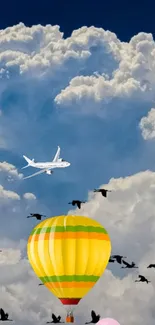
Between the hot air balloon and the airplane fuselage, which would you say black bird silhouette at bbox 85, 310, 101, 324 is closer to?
the hot air balloon

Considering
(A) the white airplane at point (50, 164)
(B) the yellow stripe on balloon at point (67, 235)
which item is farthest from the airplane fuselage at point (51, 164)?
(B) the yellow stripe on balloon at point (67, 235)

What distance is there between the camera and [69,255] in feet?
329

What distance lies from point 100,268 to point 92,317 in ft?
35.6

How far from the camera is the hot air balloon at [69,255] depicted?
329 ft

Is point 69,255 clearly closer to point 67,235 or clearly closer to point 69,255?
point 69,255

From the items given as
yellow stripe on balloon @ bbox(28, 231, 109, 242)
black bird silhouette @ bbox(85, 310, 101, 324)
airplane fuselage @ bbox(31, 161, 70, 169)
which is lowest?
black bird silhouette @ bbox(85, 310, 101, 324)

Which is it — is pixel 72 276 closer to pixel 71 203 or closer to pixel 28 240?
pixel 28 240

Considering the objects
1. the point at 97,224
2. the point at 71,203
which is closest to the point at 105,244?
the point at 97,224

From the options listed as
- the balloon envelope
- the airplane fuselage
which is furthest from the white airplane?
the balloon envelope

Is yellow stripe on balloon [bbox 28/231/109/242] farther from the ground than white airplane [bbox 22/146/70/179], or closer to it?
closer to it

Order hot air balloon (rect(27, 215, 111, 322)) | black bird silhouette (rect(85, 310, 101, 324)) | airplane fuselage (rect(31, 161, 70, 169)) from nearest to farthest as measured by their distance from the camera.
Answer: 1. hot air balloon (rect(27, 215, 111, 322))
2. black bird silhouette (rect(85, 310, 101, 324))
3. airplane fuselage (rect(31, 161, 70, 169))

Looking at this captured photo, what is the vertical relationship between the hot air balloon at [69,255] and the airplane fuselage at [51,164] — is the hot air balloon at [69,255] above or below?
below

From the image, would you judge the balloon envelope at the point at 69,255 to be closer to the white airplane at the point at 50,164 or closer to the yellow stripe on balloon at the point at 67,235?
the yellow stripe on balloon at the point at 67,235

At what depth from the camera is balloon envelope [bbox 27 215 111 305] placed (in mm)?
100250
